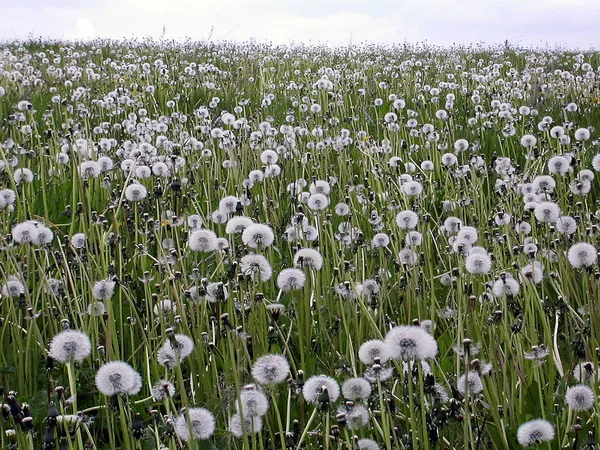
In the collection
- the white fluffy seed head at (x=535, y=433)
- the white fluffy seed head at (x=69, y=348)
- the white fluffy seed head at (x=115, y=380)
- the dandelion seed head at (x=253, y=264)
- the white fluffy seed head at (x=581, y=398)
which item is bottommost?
the white fluffy seed head at (x=535, y=433)

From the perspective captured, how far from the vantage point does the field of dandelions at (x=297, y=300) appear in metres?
1.57

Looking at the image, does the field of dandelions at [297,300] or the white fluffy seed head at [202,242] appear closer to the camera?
the field of dandelions at [297,300]

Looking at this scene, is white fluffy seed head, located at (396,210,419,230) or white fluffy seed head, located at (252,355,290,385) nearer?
white fluffy seed head, located at (252,355,290,385)

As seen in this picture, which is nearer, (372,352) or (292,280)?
(372,352)

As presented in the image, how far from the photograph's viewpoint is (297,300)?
7.82 feet

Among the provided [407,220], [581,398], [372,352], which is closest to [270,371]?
[372,352]

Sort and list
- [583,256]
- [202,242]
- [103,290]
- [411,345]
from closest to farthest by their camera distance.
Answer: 1. [411,345]
2. [583,256]
3. [103,290]
4. [202,242]

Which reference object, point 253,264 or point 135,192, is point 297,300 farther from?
point 135,192

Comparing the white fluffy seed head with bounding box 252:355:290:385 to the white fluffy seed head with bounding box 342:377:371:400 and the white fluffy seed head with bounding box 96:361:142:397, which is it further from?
the white fluffy seed head with bounding box 96:361:142:397

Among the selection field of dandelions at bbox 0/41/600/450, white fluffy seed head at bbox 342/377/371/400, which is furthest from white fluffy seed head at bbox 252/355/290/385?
white fluffy seed head at bbox 342/377/371/400

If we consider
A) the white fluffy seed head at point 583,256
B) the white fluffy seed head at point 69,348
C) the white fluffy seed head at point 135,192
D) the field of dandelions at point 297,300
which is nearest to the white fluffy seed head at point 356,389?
the field of dandelions at point 297,300

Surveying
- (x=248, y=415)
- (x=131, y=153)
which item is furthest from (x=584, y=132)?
(x=248, y=415)

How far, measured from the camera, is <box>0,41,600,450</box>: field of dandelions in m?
1.57

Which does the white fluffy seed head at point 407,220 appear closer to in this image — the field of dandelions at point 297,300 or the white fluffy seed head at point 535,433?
the field of dandelions at point 297,300
